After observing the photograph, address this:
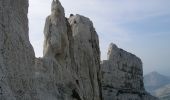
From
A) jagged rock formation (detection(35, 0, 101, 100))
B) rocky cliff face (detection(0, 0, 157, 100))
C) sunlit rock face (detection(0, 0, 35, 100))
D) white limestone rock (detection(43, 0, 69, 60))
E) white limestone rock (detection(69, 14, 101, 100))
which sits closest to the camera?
sunlit rock face (detection(0, 0, 35, 100))

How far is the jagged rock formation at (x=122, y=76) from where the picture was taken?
183 ft

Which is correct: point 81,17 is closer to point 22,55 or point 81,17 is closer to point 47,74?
point 47,74

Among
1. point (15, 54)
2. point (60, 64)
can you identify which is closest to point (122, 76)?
point (60, 64)

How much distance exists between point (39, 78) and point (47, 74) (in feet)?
6.25

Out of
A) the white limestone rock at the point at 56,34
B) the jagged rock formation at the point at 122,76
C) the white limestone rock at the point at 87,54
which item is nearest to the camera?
the white limestone rock at the point at 56,34

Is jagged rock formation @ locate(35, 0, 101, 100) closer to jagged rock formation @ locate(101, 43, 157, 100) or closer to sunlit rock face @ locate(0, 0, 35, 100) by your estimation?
sunlit rock face @ locate(0, 0, 35, 100)

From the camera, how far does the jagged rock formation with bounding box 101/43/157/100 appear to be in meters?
55.8

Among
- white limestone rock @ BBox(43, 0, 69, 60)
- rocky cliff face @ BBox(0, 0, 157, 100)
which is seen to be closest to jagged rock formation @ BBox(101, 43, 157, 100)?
rocky cliff face @ BBox(0, 0, 157, 100)

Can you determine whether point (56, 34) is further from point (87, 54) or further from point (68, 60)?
point (87, 54)

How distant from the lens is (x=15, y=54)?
9977 mm

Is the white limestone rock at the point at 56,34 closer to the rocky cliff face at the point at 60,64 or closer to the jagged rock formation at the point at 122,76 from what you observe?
the rocky cliff face at the point at 60,64

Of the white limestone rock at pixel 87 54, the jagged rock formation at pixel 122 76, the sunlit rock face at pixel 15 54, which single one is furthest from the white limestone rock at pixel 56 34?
the jagged rock formation at pixel 122 76

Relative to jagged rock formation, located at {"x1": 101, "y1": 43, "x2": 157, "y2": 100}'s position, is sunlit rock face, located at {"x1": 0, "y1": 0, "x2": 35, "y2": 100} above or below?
below

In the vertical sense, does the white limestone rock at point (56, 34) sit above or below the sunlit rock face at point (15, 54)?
above
